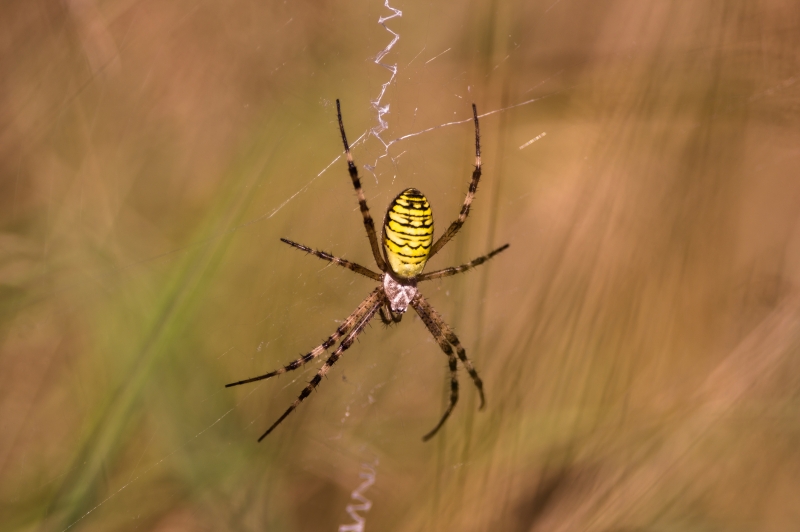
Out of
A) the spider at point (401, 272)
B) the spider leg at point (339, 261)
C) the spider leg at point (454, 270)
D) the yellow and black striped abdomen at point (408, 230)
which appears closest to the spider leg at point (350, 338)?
the spider at point (401, 272)

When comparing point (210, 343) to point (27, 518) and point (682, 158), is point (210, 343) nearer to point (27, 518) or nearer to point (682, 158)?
point (27, 518)

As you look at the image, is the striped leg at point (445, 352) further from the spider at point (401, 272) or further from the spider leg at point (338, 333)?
the spider leg at point (338, 333)

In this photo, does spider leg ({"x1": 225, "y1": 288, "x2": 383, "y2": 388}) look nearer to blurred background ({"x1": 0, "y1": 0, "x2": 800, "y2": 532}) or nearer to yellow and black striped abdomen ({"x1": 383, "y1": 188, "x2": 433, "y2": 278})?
blurred background ({"x1": 0, "y1": 0, "x2": 800, "y2": 532})

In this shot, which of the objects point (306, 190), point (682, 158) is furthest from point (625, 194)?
point (306, 190)

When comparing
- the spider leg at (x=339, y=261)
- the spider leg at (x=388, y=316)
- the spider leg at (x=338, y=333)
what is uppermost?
the spider leg at (x=339, y=261)

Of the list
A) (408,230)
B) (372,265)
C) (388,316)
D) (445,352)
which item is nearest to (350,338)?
(388,316)

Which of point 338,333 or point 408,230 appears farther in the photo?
point 338,333

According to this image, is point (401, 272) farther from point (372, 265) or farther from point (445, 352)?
point (445, 352)
